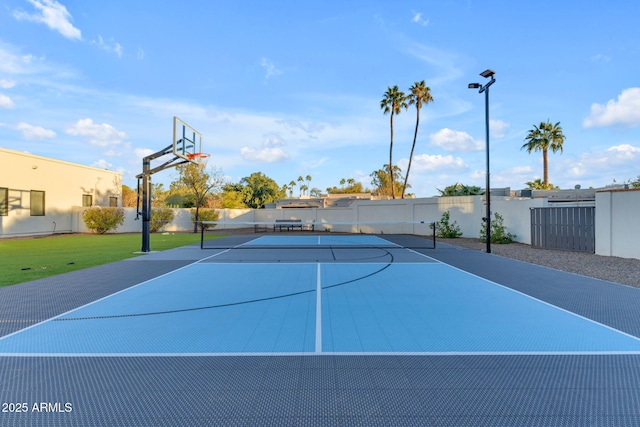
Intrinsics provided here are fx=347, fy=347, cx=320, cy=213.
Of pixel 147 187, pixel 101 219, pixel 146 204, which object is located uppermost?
pixel 147 187

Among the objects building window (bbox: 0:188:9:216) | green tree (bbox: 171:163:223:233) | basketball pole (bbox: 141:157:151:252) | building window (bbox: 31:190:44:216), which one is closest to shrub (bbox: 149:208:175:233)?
green tree (bbox: 171:163:223:233)

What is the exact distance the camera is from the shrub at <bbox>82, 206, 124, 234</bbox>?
24172 mm

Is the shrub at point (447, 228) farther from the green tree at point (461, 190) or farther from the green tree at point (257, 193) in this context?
the green tree at point (257, 193)

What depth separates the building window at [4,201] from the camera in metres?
20.1

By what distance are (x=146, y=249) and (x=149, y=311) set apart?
9.09m

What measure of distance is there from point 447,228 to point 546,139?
21.2m

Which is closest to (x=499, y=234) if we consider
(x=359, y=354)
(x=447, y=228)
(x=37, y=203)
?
(x=447, y=228)

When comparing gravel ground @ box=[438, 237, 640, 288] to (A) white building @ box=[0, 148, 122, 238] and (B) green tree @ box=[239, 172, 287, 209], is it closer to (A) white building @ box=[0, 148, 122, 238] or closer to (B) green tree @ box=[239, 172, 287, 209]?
(A) white building @ box=[0, 148, 122, 238]

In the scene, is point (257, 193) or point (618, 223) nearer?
point (618, 223)

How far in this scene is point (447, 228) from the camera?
67.8 ft

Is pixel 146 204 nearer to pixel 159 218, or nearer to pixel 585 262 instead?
pixel 159 218

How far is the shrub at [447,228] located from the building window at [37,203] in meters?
25.5

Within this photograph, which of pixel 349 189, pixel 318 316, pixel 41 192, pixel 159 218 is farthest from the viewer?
pixel 349 189

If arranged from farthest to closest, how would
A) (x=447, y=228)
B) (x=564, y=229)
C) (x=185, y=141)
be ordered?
(x=447, y=228), (x=185, y=141), (x=564, y=229)
